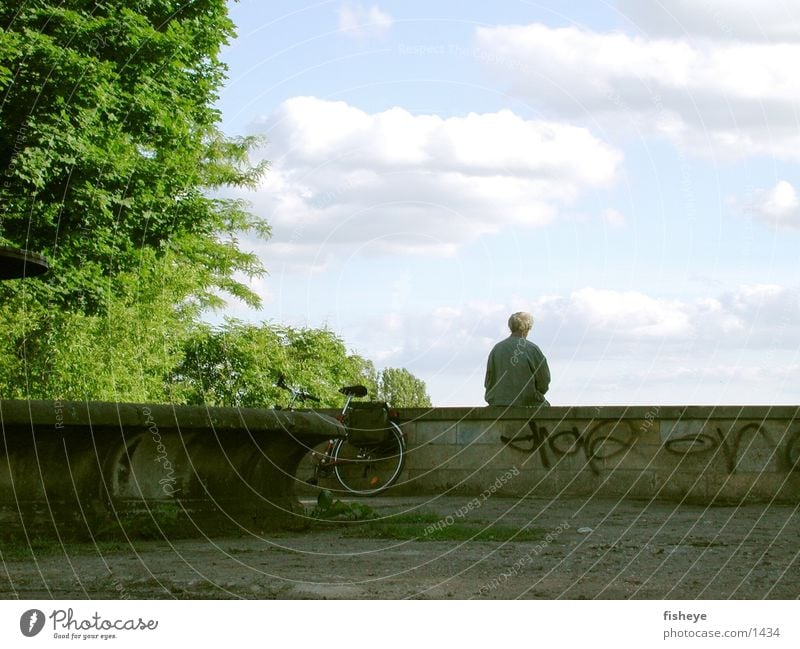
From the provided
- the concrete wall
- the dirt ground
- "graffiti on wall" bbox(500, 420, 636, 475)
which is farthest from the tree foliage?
the dirt ground

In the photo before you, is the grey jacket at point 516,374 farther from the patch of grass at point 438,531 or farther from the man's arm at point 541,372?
the patch of grass at point 438,531

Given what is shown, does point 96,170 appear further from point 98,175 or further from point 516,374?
point 516,374

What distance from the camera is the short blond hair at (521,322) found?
1184 cm

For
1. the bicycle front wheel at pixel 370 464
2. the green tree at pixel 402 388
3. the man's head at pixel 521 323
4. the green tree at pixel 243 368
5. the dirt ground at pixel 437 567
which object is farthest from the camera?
the green tree at pixel 402 388

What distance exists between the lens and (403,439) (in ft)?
42.5

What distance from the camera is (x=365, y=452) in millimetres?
13078

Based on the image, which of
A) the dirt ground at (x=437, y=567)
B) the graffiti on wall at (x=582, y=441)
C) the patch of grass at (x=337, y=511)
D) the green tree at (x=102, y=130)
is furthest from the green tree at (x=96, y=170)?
the dirt ground at (x=437, y=567)

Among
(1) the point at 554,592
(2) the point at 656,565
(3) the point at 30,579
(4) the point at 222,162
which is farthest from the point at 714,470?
(4) the point at 222,162

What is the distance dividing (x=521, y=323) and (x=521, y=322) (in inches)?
0.5

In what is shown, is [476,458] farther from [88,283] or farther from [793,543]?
[88,283]

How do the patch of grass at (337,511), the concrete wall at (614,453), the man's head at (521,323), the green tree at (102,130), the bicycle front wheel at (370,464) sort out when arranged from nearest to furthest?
the patch of grass at (337,511), the concrete wall at (614,453), the man's head at (521,323), the bicycle front wheel at (370,464), the green tree at (102,130)

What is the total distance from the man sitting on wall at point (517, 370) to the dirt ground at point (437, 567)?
11.2 ft

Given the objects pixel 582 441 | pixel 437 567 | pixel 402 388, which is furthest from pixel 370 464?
pixel 402 388

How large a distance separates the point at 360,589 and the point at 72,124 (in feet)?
48.2
